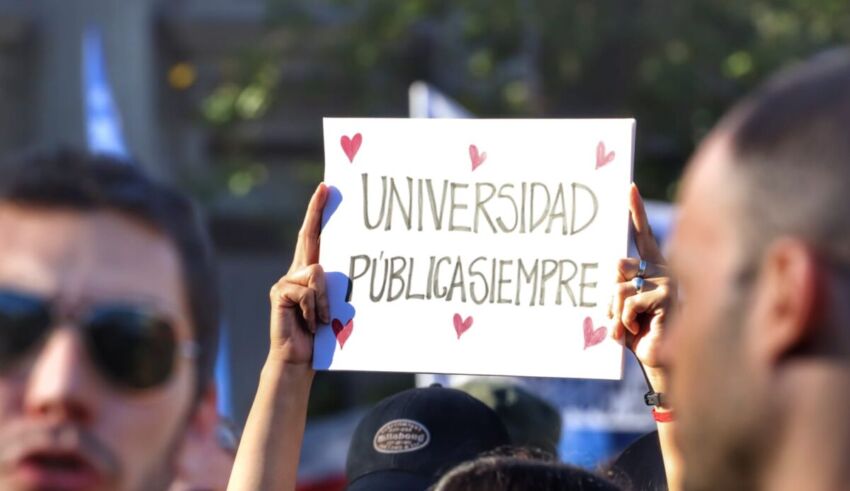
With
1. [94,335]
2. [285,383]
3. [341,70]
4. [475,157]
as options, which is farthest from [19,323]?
[341,70]

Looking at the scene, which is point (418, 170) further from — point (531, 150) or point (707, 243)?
point (707, 243)

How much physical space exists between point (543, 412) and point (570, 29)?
6914 mm

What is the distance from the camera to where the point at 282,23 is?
37.8 feet

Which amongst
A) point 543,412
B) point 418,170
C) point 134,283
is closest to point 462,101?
point 543,412

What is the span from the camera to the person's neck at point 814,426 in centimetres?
149

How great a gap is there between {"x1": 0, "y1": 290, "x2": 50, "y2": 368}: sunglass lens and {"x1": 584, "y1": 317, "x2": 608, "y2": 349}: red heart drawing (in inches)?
39.9

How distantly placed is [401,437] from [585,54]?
7621 mm

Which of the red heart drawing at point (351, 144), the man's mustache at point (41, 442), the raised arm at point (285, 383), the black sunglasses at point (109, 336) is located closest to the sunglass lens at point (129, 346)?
the black sunglasses at point (109, 336)

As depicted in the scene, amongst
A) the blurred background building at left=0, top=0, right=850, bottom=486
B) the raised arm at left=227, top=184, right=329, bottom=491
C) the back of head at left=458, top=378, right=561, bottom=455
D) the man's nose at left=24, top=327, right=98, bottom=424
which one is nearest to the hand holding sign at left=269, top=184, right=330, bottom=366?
the raised arm at left=227, top=184, right=329, bottom=491

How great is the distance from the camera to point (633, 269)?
2646 mm

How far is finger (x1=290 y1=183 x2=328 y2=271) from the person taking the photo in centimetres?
279

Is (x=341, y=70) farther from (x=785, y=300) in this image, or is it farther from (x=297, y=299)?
(x=785, y=300)

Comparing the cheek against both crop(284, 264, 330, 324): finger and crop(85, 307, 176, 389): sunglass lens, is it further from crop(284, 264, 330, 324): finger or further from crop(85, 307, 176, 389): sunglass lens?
crop(284, 264, 330, 324): finger

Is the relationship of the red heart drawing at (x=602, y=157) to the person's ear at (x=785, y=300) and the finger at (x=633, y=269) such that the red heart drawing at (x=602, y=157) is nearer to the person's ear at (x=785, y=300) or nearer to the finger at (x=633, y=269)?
the finger at (x=633, y=269)
